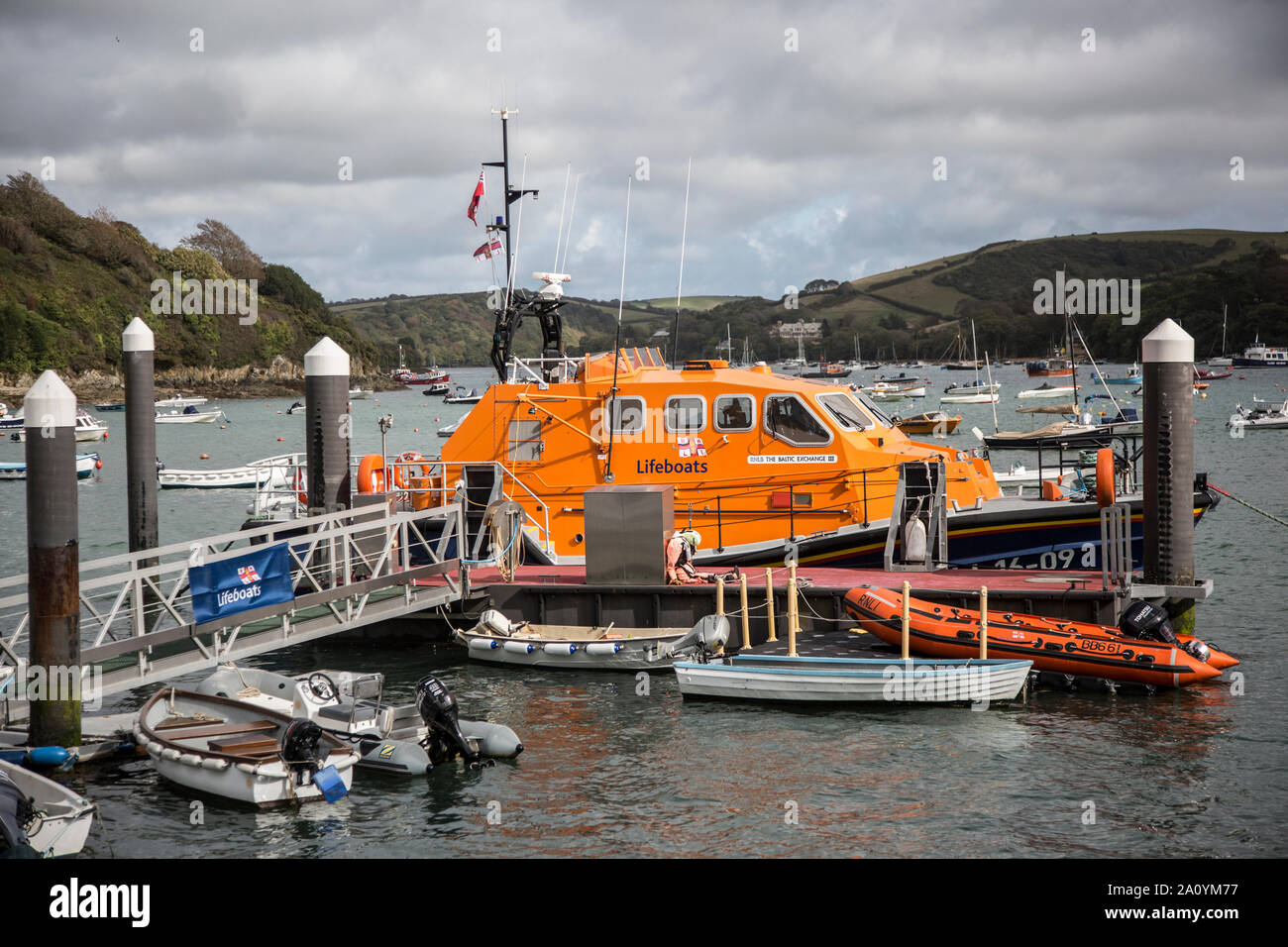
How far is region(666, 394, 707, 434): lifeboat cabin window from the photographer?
56.4 feet

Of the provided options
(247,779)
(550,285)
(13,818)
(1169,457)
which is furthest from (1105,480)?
(13,818)

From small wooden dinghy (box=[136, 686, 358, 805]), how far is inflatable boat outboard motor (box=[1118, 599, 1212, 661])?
9.01m

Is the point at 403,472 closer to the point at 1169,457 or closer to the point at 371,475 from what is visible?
the point at 371,475

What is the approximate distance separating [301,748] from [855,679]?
619cm

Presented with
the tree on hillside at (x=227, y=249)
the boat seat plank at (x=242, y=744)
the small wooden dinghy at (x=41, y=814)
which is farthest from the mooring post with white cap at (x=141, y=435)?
the tree on hillside at (x=227, y=249)

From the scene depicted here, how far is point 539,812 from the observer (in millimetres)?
10664

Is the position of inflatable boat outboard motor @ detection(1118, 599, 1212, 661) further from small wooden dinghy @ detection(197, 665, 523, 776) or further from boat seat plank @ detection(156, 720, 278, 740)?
boat seat plank @ detection(156, 720, 278, 740)

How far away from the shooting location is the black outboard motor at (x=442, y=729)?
39.1 feet

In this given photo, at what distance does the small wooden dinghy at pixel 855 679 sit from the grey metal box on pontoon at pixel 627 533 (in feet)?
7.40

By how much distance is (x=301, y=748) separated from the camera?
36.7ft

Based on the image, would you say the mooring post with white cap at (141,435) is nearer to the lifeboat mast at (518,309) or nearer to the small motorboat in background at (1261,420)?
the lifeboat mast at (518,309)

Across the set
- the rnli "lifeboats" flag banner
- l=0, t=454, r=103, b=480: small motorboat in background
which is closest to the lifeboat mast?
the rnli "lifeboats" flag banner
